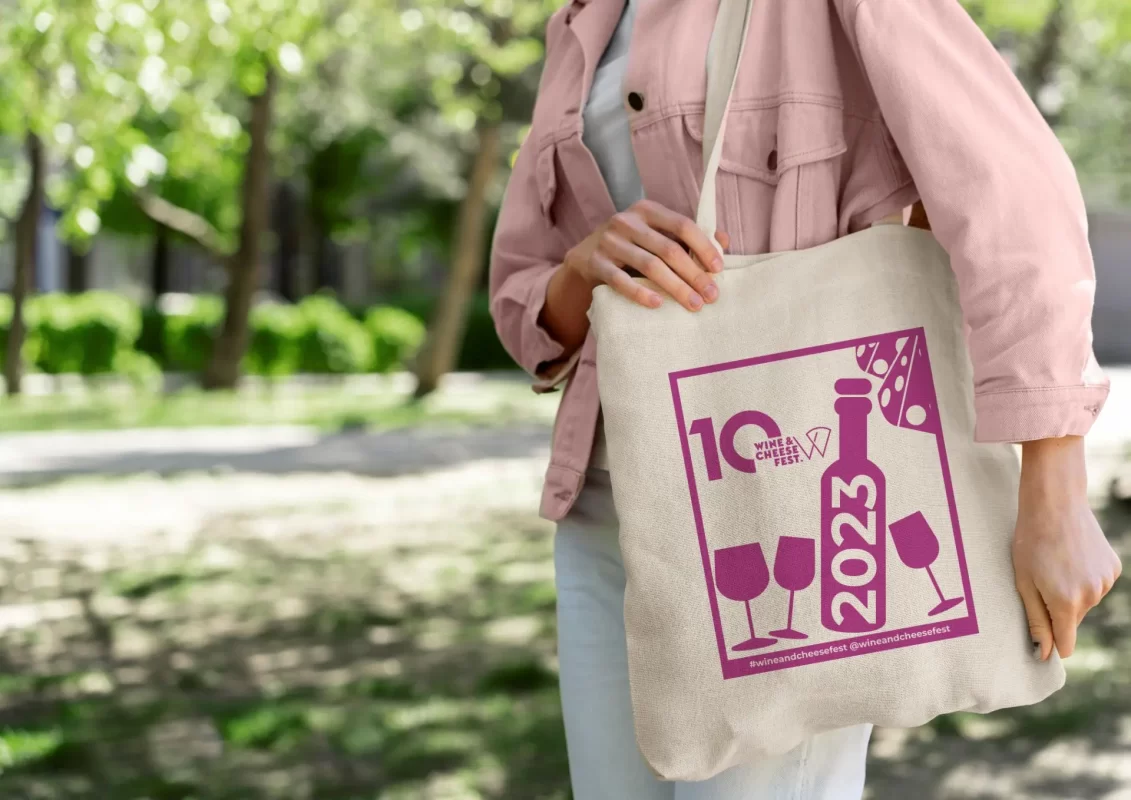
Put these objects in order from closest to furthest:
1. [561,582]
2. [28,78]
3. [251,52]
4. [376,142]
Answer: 1. [561,582]
2. [28,78]
3. [251,52]
4. [376,142]

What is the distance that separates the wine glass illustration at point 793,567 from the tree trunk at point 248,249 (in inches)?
621

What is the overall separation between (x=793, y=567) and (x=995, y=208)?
43cm

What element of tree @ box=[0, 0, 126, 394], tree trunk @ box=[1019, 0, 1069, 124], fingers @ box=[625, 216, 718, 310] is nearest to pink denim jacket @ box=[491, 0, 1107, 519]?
fingers @ box=[625, 216, 718, 310]

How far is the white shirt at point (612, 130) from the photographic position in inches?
66.9

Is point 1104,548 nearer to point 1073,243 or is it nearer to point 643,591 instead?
point 1073,243

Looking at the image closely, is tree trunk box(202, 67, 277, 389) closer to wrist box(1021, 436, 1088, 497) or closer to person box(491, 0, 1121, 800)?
person box(491, 0, 1121, 800)

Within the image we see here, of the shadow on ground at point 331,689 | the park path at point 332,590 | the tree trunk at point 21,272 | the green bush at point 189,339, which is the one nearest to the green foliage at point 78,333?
the green bush at point 189,339

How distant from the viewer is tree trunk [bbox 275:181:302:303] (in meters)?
31.1

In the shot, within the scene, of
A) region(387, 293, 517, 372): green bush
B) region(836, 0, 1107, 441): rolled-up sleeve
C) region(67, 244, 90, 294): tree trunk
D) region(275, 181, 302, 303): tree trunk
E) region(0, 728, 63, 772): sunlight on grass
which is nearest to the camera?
region(836, 0, 1107, 441): rolled-up sleeve

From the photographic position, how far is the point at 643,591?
1441mm

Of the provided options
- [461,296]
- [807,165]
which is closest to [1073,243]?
[807,165]

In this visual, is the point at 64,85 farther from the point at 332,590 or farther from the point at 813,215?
the point at 813,215

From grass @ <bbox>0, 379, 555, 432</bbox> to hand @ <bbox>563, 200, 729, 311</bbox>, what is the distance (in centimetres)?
1292

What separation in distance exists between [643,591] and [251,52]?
531cm
